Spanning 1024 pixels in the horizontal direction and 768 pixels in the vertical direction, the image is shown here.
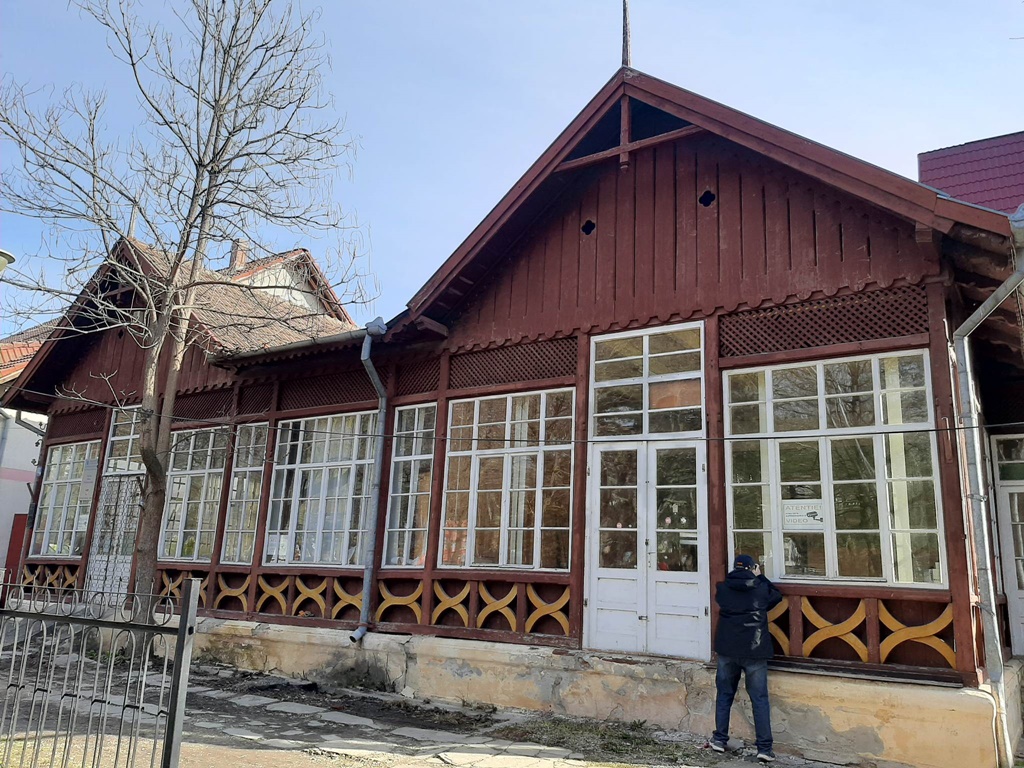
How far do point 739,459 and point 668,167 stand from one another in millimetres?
3193

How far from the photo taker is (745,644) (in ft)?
20.7

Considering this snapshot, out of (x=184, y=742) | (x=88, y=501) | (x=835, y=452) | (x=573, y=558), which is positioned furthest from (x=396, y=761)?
(x=88, y=501)

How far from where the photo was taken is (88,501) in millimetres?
13078

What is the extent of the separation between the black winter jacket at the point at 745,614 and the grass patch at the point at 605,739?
0.90m

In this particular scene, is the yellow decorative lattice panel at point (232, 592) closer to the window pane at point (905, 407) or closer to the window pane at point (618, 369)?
the window pane at point (618, 369)

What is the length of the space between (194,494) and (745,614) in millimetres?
8444

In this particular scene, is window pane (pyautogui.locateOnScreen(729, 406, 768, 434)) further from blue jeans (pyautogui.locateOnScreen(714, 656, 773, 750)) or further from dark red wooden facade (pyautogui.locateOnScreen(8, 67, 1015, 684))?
blue jeans (pyautogui.locateOnScreen(714, 656, 773, 750))

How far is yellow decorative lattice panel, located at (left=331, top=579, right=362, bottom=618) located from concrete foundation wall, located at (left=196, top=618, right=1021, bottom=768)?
11.6 inches

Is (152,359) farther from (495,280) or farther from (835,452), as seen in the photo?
(835,452)

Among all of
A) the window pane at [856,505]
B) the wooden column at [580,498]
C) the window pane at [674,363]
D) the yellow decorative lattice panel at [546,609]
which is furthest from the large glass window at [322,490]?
the window pane at [856,505]

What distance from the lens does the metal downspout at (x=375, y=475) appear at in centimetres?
907

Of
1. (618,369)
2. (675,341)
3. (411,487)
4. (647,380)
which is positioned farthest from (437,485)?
(675,341)

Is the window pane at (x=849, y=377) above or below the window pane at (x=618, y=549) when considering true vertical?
above

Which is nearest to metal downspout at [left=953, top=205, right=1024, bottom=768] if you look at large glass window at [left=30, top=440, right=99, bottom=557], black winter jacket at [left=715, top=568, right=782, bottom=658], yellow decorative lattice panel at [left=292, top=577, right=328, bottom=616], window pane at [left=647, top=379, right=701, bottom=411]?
black winter jacket at [left=715, top=568, right=782, bottom=658]
